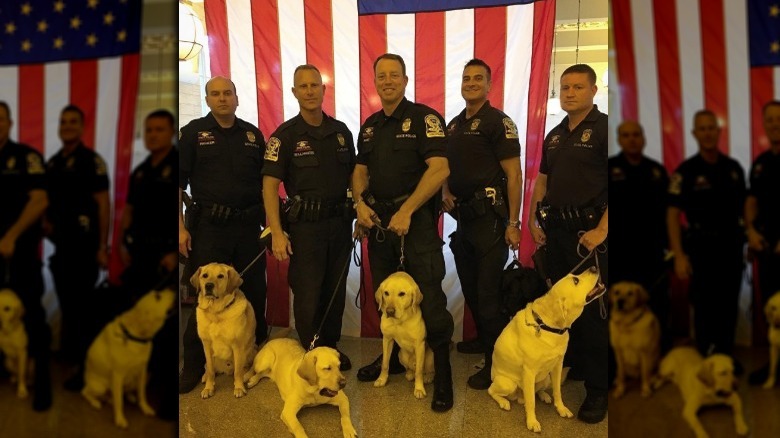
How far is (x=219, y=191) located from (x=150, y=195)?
1.11 metres

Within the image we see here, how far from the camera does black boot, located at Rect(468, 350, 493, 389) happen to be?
2.12 meters

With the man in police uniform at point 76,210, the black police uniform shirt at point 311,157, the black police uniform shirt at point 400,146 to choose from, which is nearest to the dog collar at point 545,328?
the black police uniform shirt at point 400,146

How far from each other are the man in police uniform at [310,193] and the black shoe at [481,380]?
1.77ft

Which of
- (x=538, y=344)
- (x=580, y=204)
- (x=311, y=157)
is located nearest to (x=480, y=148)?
(x=580, y=204)

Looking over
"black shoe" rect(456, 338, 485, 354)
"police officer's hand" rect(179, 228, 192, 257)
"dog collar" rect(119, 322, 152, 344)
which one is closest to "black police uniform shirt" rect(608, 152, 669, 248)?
"dog collar" rect(119, 322, 152, 344)

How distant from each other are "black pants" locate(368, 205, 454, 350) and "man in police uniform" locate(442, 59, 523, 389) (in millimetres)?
151

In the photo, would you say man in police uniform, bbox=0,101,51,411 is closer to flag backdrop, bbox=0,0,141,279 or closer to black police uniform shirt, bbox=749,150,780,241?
flag backdrop, bbox=0,0,141,279

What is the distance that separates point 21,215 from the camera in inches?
43.5

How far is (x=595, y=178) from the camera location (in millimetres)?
1982

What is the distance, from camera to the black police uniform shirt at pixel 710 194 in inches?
40.1

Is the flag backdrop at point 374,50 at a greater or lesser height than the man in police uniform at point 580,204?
greater

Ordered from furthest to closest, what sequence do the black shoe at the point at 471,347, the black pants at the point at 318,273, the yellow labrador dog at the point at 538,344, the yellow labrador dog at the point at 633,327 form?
the black shoe at the point at 471,347 < the black pants at the point at 318,273 < the yellow labrador dog at the point at 538,344 < the yellow labrador dog at the point at 633,327

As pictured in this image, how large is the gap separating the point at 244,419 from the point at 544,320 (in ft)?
4.16

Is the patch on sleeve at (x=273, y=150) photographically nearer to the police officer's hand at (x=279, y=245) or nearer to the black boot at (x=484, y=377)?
the police officer's hand at (x=279, y=245)
